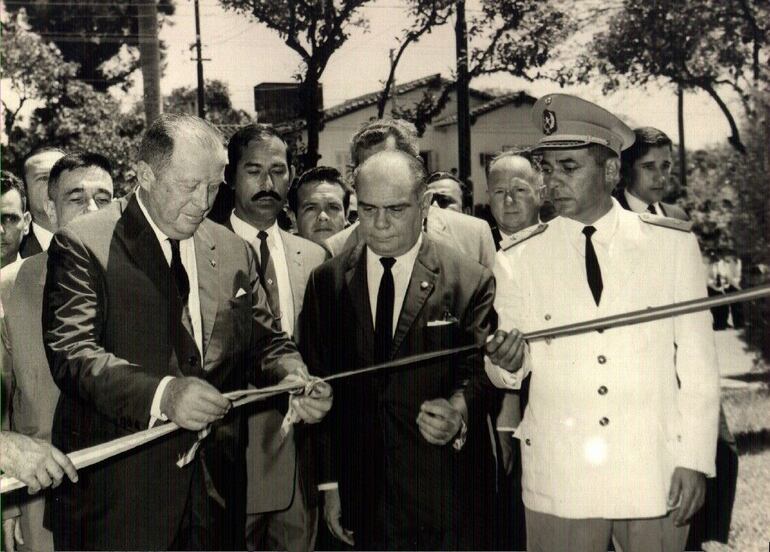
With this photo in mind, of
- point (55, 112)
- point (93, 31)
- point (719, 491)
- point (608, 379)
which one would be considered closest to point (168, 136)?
point (608, 379)

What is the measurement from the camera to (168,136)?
271 cm

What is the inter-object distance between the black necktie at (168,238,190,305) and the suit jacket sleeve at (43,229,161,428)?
261 mm

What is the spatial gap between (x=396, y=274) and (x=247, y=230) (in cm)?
85

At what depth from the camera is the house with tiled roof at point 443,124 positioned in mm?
4426

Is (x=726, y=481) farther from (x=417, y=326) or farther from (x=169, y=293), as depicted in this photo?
(x=169, y=293)

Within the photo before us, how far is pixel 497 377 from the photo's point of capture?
2867mm

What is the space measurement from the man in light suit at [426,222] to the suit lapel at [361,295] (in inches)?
21.5

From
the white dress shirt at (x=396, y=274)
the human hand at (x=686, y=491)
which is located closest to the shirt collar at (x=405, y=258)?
the white dress shirt at (x=396, y=274)

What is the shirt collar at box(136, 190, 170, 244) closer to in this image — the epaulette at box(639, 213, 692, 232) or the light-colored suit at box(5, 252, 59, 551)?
the light-colored suit at box(5, 252, 59, 551)

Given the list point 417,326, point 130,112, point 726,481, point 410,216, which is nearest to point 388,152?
point 410,216

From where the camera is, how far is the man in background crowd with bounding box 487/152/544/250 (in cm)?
412

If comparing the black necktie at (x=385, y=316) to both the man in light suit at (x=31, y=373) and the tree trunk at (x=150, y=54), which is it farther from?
the tree trunk at (x=150, y=54)

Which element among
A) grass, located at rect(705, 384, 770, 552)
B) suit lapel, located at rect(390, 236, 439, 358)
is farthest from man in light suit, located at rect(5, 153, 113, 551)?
grass, located at rect(705, 384, 770, 552)

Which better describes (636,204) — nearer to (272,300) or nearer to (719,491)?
(719,491)
